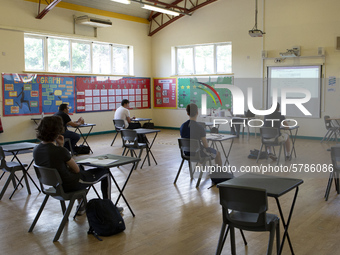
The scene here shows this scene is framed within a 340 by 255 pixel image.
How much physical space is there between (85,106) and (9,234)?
26.3 feet

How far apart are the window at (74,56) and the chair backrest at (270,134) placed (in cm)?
645

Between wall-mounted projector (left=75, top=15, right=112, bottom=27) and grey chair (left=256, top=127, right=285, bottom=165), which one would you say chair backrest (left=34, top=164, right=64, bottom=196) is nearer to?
grey chair (left=256, top=127, right=285, bottom=165)

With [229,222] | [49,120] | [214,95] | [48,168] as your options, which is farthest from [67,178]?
[214,95]

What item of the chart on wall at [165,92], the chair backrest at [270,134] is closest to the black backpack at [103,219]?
the chair backrest at [270,134]

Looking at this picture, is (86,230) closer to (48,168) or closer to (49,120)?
(48,168)

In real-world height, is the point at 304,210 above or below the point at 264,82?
below

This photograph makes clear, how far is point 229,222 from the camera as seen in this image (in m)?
2.91

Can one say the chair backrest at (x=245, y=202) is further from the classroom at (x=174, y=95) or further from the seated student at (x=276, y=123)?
the seated student at (x=276, y=123)

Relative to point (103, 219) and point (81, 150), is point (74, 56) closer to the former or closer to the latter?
point (81, 150)

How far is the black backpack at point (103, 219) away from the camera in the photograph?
3.69 metres

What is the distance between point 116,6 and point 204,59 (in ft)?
10.7

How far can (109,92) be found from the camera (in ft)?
40.1

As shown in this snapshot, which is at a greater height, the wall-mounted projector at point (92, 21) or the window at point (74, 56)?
the wall-mounted projector at point (92, 21)

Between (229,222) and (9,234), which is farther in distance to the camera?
(9,234)
